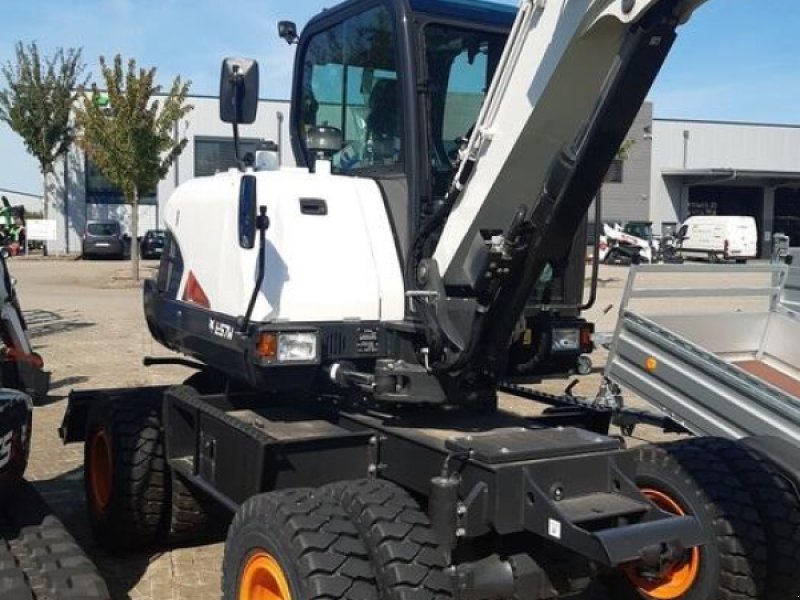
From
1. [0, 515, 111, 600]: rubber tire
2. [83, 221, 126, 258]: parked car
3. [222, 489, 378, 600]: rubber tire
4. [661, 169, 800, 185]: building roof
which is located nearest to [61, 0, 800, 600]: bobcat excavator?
[222, 489, 378, 600]: rubber tire

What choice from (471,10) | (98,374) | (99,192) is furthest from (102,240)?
(471,10)

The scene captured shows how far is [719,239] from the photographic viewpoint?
133 feet

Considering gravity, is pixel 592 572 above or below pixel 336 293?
below

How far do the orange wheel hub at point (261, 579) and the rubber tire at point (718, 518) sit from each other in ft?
5.82

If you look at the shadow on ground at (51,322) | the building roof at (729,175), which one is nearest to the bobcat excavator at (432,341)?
the shadow on ground at (51,322)

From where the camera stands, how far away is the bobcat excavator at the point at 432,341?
11.1 feet

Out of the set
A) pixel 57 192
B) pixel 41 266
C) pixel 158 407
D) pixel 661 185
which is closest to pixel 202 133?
pixel 57 192

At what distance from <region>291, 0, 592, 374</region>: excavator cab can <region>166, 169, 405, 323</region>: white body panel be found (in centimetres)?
11

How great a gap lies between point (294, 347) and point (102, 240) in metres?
34.7

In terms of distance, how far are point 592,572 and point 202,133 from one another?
129 ft

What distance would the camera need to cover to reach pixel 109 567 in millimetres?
5109

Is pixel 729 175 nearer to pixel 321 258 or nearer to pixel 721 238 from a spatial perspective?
pixel 721 238

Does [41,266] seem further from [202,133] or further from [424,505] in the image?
[424,505]

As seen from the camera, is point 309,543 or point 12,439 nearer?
point 309,543
